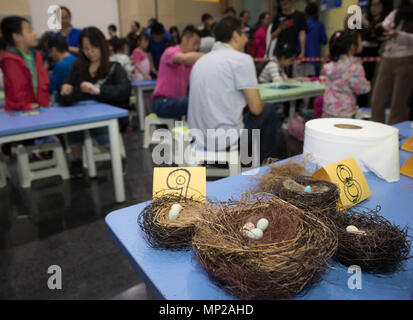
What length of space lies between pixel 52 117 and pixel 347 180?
170 cm

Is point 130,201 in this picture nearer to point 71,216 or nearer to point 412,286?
point 71,216

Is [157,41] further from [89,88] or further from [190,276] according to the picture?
[190,276]

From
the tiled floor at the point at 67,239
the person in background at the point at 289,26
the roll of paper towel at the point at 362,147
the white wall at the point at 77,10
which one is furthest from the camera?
the person in background at the point at 289,26

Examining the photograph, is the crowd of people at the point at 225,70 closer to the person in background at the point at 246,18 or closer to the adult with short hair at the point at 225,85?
the adult with short hair at the point at 225,85

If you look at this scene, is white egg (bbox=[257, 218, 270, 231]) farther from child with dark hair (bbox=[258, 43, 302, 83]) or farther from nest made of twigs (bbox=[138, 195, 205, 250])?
child with dark hair (bbox=[258, 43, 302, 83])

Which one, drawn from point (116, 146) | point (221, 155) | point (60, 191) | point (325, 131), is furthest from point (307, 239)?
point (60, 191)

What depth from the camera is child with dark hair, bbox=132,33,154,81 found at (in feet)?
15.8

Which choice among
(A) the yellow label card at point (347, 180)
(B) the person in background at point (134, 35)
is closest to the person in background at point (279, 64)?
(B) the person in background at point (134, 35)

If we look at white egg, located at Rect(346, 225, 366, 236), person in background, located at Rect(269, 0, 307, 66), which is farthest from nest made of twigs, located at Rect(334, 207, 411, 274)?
person in background, located at Rect(269, 0, 307, 66)

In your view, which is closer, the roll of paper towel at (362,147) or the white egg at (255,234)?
the white egg at (255,234)

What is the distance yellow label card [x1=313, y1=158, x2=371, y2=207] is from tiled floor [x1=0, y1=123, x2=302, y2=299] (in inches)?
13.1

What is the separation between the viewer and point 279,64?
346cm

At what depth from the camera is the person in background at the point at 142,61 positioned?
4824mm

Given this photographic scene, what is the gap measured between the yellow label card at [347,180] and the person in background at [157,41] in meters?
4.16
